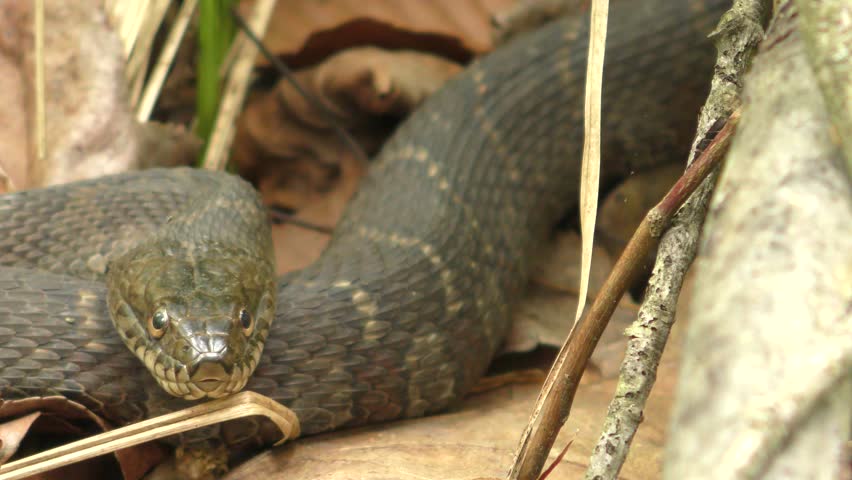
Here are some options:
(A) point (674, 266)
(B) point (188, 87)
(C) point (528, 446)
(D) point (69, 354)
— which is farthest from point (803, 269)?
(B) point (188, 87)

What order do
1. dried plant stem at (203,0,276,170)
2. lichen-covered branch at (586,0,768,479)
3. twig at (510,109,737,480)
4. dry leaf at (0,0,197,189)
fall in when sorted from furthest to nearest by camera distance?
1. dried plant stem at (203,0,276,170)
2. dry leaf at (0,0,197,189)
3. twig at (510,109,737,480)
4. lichen-covered branch at (586,0,768,479)

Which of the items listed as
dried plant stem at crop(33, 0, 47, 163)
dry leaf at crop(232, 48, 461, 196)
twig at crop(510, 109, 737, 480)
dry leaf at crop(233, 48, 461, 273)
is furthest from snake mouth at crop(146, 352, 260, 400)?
dry leaf at crop(232, 48, 461, 196)

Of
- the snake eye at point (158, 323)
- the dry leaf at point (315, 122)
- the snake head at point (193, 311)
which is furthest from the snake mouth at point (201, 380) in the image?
the dry leaf at point (315, 122)

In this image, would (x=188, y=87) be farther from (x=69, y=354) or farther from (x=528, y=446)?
(x=528, y=446)

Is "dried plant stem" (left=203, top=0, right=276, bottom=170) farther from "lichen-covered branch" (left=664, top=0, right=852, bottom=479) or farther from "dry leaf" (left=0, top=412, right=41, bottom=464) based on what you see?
"lichen-covered branch" (left=664, top=0, right=852, bottom=479)

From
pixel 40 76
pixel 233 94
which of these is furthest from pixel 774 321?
pixel 233 94

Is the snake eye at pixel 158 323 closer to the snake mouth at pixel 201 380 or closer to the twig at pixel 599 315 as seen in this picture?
the snake mouth at pixel 201 380
